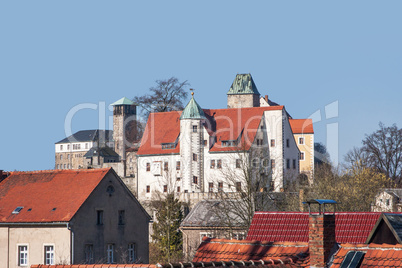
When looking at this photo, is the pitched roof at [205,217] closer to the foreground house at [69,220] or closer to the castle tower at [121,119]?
the foreground house at [69,220]

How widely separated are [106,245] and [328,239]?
2412 cm

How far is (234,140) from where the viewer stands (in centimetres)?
7962

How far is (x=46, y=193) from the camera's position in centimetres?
3947

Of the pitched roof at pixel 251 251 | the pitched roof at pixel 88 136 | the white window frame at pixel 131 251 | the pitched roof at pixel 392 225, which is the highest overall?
the pitched roof at pixel 88 136

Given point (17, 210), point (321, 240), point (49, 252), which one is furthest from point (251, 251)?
point (17, 210)

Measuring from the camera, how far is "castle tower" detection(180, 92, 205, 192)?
80.5m

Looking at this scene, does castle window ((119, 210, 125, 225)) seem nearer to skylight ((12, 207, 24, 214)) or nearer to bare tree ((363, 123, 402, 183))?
skylight ((12, 207, 24, 214))

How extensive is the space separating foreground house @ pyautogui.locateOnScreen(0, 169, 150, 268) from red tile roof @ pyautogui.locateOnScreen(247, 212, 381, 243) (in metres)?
11.7

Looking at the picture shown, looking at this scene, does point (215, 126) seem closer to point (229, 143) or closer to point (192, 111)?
point (192, 111)

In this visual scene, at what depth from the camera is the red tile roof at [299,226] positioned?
78.0ft

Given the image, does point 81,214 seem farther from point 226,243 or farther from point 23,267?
point 226,243

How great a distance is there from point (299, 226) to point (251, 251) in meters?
7.15

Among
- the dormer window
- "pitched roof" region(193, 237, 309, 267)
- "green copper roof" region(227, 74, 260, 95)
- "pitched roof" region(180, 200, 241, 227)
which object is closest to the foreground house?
"pitched roof" region(180, 200, 241, 227)

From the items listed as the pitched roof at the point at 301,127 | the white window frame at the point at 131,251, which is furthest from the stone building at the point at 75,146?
the white window frame at the point at 131,251
